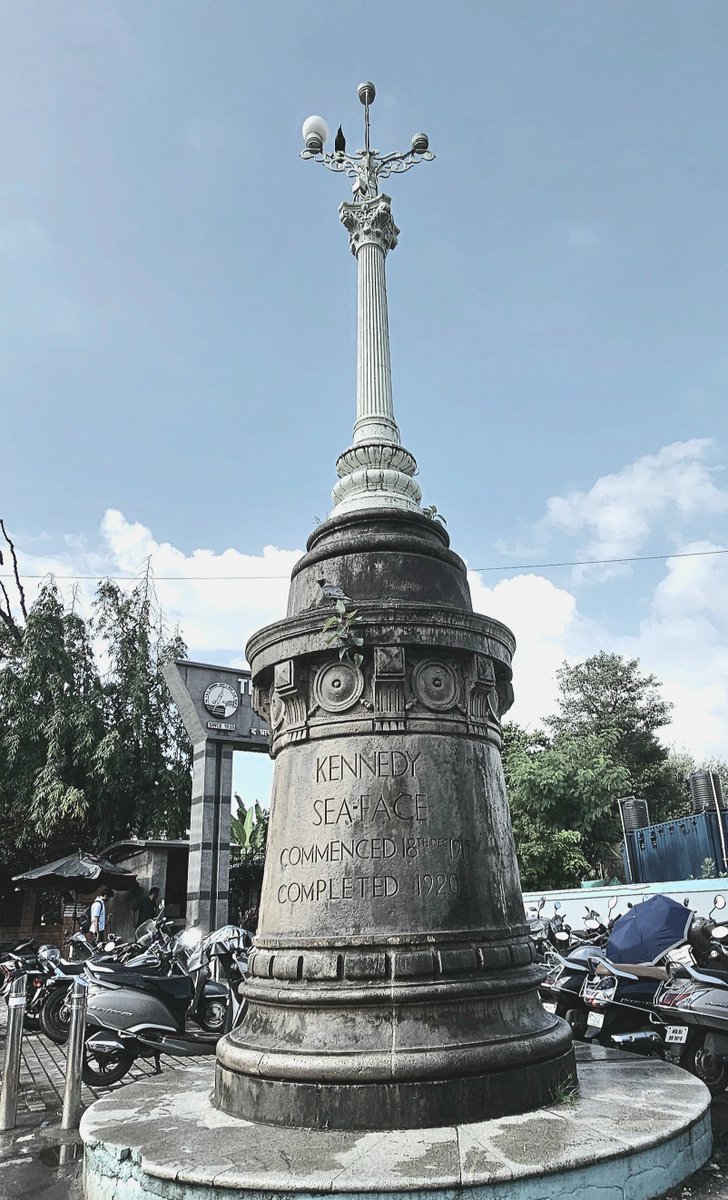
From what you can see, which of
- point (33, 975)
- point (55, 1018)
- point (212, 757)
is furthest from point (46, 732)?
point (55, 1018)

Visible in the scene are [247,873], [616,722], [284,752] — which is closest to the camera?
[284,752]

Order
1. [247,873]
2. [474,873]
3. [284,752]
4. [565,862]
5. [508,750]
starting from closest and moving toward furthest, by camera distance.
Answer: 1. [474,873]
2. [284,752]
3. [565,862]
4. [247,873]
5. [508,750]

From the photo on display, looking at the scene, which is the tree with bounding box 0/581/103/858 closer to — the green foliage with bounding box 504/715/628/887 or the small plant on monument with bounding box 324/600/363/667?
the green foliage with bounding box 504/715/628/887

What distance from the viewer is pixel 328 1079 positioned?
4184 millimetres

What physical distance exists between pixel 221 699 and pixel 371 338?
8.64m

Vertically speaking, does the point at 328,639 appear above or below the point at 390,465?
below

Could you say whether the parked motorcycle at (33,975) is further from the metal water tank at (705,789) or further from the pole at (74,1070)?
the metal water tank at (705,789)

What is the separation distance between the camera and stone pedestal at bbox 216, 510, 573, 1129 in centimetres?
423

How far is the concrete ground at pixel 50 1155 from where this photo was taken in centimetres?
388

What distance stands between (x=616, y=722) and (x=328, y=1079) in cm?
2779

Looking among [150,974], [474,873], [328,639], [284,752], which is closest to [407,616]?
[328,639]

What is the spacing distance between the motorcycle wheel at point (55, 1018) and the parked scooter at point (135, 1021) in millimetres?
1760

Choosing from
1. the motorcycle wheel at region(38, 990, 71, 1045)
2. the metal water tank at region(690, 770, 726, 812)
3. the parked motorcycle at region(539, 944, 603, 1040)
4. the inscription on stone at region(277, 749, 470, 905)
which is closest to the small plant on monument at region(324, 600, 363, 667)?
the inscription on stone at region(277, 749, 470, 905)

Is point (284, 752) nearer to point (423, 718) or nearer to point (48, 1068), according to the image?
point (423, 718)
